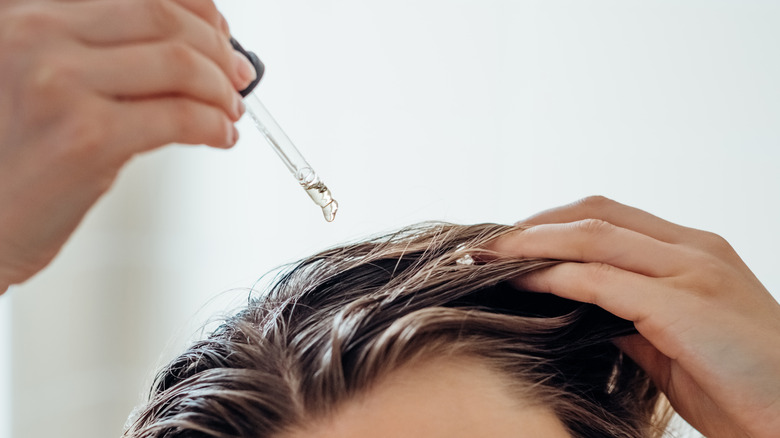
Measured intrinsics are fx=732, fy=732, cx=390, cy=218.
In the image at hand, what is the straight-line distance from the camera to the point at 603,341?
89 cm

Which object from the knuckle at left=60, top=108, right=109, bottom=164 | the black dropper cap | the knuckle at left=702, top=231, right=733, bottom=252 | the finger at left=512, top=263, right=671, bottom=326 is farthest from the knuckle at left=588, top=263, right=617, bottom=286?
the knuckle at left=60, top=108, right=109, bottom=164

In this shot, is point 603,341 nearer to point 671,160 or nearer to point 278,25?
point 671,160

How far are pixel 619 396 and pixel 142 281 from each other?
4.88ft

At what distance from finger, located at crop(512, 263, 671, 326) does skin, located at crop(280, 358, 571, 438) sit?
0.12 m

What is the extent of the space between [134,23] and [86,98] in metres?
0.06

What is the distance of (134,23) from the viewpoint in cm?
48

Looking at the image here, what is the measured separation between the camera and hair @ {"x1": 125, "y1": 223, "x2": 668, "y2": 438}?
2.44ft

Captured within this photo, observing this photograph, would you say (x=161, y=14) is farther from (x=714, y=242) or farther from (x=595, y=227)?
(x=714, y=242)

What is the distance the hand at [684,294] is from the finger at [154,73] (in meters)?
0.41

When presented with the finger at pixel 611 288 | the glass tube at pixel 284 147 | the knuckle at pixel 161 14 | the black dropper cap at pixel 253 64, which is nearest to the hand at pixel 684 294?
the finger at pixel 611 288

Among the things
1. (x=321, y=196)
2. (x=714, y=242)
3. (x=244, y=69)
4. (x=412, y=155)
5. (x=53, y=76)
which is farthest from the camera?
(x=412, y=155)

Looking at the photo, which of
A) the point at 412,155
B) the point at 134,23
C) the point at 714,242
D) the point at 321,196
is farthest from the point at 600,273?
the point at 412,155

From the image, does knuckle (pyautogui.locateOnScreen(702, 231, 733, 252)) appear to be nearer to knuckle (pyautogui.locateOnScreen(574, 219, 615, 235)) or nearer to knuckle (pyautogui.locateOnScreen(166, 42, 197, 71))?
knuckle (pyautogui.locateOnScreen(574, 219, 615, 235))

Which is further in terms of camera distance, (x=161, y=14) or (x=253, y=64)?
(x=253, y=64)
